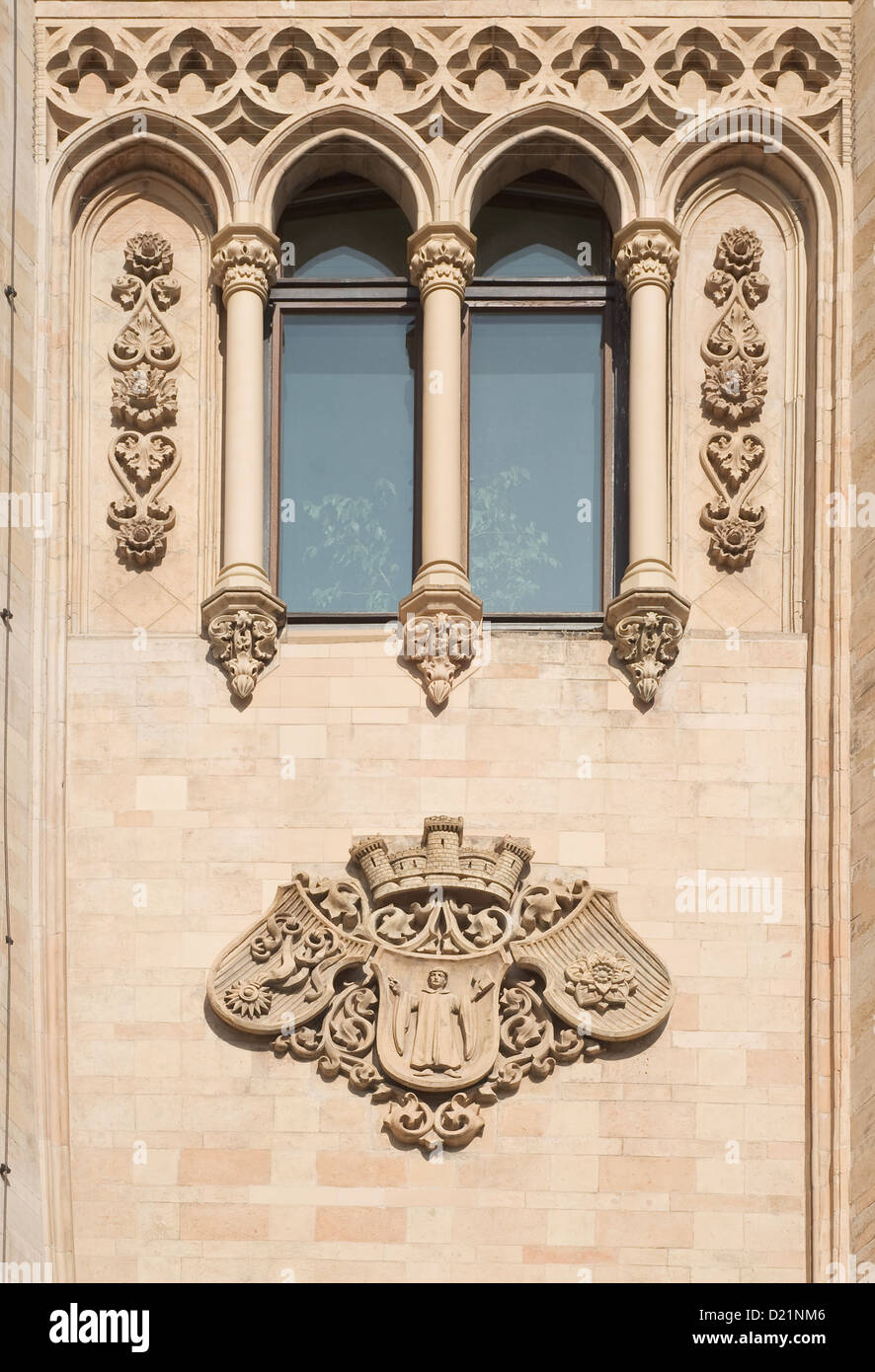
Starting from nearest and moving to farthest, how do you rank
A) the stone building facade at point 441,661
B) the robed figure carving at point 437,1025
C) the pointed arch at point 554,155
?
the stone building facade at point 441,661 < the robed figure carving at point 437,1025 < the pointed arch at point 554,155

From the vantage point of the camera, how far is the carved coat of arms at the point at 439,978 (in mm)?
21938

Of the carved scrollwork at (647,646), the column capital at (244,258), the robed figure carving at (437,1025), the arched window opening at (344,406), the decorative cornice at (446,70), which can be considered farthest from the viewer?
the decorative cornice at (446,70)

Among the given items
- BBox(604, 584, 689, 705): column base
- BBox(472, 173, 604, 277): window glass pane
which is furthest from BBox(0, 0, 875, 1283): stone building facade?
BBox(472, 173, 604, 277): window glass pane

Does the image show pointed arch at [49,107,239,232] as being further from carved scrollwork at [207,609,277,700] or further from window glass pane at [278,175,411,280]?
carved scrollwork at [207,609,277,700]

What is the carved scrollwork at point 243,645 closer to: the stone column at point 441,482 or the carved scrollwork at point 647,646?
the stone column at point 441,482

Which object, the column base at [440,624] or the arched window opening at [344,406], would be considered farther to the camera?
the arched window opening at [344,406]

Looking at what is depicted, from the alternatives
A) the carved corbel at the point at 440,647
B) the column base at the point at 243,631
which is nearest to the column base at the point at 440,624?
the carved corbel at the point at 440,647

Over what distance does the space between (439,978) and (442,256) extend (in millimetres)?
4717

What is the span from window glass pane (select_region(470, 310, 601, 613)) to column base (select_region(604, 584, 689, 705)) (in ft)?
1.77

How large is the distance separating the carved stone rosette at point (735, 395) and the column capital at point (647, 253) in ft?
1.26

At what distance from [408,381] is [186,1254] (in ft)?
19.1

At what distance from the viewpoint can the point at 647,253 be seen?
23688 millimetres

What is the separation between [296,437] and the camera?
942 inches

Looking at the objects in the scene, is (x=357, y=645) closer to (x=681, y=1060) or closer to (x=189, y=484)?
(x=189, y=484)
